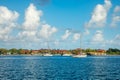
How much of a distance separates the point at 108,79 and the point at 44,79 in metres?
18.1

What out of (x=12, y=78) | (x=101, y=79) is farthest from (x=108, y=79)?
(x=12, y=78)

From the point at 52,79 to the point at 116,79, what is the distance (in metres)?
17.9

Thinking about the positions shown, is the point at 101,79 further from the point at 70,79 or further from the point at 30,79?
the point at 30,79

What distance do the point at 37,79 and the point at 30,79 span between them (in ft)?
6.81

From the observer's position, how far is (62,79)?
2995 inches

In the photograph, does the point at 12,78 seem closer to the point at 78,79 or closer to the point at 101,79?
the point at 78,79

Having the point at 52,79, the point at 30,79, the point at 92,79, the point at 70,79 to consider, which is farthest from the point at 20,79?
the point at 92,79

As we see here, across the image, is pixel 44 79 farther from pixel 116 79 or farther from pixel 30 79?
pixel 116 79

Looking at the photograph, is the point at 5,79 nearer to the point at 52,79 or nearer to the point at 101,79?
the point at 52,79

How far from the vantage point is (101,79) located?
76.8 m

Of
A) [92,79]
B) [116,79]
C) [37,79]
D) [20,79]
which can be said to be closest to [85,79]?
[92,79]

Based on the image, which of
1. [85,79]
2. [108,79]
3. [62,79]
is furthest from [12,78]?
[108,79]

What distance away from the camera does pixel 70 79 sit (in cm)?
7644

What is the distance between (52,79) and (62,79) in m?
2.85
